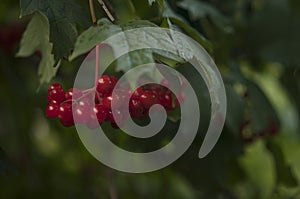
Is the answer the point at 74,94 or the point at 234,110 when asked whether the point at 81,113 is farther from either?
the point at 234,110

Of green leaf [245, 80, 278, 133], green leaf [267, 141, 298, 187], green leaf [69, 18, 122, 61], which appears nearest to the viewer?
green leaf [69, 18, 122, 61]

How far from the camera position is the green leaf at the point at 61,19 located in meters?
0.97

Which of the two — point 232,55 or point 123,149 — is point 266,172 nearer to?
point 232,55

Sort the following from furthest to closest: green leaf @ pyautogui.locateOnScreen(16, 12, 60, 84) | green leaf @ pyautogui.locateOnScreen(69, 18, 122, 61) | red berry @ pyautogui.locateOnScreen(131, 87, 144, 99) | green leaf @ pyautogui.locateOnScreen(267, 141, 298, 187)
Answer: green leaf @ pyautogui.locateOnScreen(267, 141, 298, 187)
green leaf @ pyautogui.locateOnScreen(16, 12, 60, 84)
red berry @ pyautogui.locateOnScreen(131, 87, 144, 99)
green leaf @ pyautogui.locateOnScreen(69, 18, 122, 61)

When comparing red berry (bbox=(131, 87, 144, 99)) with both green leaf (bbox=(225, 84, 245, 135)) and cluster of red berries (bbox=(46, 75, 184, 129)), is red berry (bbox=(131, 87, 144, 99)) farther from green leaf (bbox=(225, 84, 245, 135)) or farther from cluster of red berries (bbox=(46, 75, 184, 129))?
green leaf (bbox=(225, 84, 245, 135))

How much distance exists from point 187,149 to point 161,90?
0.52m

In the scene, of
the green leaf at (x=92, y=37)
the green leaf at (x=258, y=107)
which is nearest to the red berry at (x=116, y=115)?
the green leaf at (x=92, y=37)

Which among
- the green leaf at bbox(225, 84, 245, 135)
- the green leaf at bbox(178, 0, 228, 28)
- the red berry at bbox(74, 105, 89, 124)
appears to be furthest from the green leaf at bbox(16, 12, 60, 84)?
the green leaf at bbox(225, 84, 245, 135)

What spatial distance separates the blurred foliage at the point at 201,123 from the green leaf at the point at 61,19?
0.49 ft

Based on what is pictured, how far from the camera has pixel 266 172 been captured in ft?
7.46

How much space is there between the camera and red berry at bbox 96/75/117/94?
938 mm

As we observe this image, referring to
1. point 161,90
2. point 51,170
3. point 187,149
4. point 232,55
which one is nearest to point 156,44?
point 161,90

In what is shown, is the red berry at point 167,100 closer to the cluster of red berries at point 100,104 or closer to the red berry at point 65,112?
the cluster of red berries at point 100,104

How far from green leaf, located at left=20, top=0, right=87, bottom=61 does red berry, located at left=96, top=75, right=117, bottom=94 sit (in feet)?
0.29
